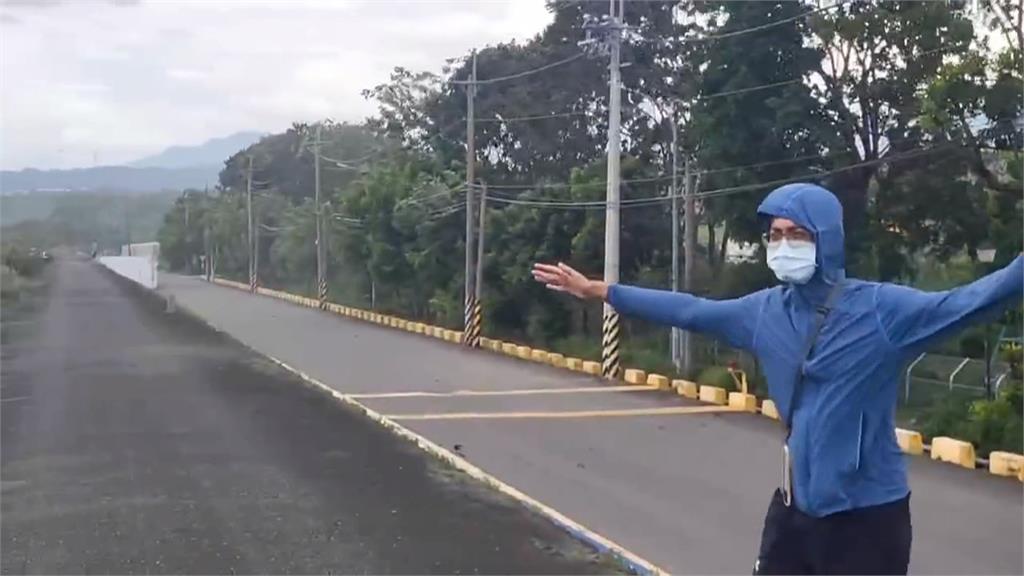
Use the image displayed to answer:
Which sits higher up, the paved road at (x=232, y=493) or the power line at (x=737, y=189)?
the power line at (x=737, y=189)

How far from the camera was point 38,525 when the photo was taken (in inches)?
359

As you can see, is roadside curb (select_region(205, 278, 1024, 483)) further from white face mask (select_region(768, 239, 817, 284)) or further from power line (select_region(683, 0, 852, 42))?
power line (select_region(683, 0, 852, 42))

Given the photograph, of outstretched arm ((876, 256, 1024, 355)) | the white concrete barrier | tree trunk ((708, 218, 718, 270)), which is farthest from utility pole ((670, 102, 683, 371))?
the white concrete barrier

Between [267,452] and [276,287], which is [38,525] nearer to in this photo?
[267,452]

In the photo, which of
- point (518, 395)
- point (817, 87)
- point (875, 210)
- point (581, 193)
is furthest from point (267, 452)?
point (581, 193)

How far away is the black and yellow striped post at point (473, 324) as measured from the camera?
30.3 meters

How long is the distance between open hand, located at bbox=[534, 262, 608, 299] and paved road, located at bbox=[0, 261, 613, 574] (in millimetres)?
4205

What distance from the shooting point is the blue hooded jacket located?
3180mm

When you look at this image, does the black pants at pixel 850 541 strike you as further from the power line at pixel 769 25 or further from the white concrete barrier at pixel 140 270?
the white concrete barrier at pixel 140 270

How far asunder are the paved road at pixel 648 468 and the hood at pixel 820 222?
4670 millimetres

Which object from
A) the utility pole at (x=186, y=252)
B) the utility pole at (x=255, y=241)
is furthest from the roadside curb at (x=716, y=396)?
the utility pole at (x=186, y=252)

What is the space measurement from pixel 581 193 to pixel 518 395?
10.0 m

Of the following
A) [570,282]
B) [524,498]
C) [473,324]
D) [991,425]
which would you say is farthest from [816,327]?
[473,324]

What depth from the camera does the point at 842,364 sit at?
3201mm
